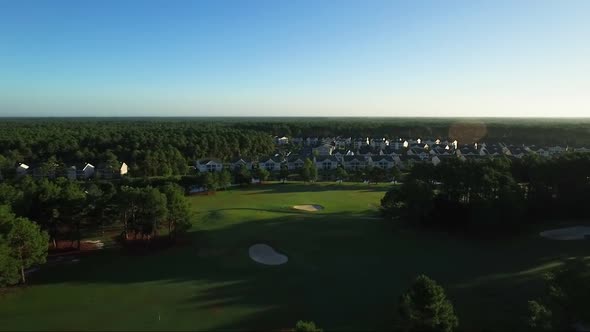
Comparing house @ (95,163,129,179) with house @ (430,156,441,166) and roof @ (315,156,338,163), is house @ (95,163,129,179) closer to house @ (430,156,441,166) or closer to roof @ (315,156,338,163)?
roof @ (315,156,338,163)

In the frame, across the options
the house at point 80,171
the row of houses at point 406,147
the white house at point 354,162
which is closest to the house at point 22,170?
the house at point 80,171

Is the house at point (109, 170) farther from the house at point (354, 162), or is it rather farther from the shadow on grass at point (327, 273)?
the house at point (354, 162)

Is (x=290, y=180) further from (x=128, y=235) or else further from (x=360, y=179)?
(x=128, y=235)

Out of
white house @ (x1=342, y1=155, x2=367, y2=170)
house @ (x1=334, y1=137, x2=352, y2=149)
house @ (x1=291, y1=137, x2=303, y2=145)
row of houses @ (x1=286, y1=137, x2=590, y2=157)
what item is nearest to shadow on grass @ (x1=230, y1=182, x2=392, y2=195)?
white house @ (x1=342, y1=155, x2=367, y2=170)

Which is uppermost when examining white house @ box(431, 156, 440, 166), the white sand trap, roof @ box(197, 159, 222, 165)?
white house @ box(431, 156, 440, 166)

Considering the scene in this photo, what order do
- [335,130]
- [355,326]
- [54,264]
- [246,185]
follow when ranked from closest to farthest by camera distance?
[355,326] < [54,264] < [246,185] < [335,130]

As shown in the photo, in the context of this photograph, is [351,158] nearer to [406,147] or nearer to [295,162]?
→ [295,162]

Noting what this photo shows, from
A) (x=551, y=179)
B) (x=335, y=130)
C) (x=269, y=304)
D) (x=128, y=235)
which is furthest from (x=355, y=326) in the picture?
(x=335, y=130)
